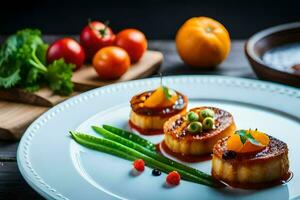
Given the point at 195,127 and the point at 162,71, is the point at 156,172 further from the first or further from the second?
the point at 162,71

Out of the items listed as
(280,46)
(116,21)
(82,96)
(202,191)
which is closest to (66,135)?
(82,96)

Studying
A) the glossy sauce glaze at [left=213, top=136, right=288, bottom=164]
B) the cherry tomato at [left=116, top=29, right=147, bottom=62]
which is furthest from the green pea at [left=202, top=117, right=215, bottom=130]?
the cherry tomato at [left=116, top=29, right=147, bottom=62]

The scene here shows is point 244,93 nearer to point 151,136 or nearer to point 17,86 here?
point 151,136

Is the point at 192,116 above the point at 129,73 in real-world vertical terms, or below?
above

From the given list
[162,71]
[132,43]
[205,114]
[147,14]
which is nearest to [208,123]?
[205,114]

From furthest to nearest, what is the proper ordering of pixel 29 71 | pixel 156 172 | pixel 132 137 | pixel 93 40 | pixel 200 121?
pixel 93 40 → pixel 29 71 → pixel 132 137 → pixel 200 121 → pixel 156 172
